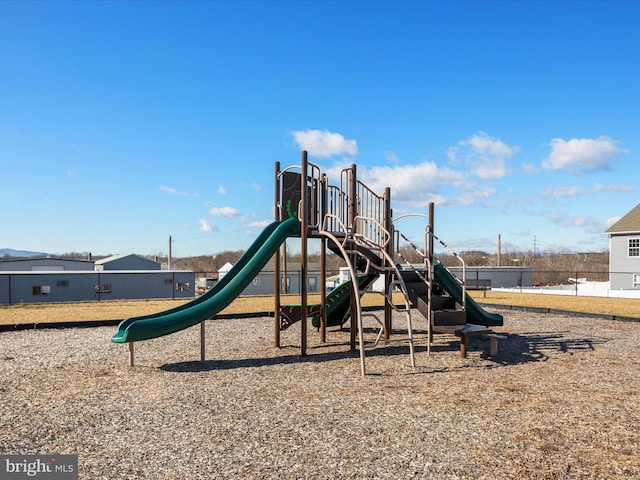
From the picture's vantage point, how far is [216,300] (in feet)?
27.0

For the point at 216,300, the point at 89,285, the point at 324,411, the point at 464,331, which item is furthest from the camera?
the point at 89,285

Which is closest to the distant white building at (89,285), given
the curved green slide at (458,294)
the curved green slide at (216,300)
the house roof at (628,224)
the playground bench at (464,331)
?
the curved green slide at (216,300)

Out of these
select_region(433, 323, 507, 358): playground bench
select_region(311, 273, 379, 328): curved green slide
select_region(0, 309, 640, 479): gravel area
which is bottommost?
select_region(0, 309, 640, 479): gravel area

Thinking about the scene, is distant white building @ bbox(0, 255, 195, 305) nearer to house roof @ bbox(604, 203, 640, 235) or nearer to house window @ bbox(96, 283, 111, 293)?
house window @ bbox(96, 283, 111, 293)

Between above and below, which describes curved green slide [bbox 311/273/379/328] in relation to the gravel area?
above

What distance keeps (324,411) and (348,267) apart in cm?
345

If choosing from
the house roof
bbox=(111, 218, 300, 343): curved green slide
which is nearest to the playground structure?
bbox=(111, 218, 300, 343): curved green slide

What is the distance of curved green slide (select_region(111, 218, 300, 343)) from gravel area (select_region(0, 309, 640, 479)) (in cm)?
65

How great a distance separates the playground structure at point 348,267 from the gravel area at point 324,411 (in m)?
0.67

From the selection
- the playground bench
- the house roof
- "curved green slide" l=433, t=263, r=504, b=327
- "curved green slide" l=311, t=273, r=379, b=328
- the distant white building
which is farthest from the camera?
the house roof

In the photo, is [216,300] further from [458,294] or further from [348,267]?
[458,294]

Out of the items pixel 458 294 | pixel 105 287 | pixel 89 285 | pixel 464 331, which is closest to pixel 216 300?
pixel 464 331

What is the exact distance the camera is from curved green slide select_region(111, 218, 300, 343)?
24.3 feet

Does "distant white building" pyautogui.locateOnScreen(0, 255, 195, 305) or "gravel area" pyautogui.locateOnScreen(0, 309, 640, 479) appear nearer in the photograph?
"gravel area" pyautogui.locateOnScreen(0, 309, 640, 479)
